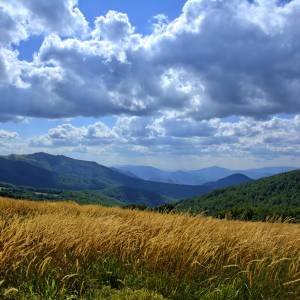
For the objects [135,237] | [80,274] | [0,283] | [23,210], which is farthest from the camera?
[23,210]

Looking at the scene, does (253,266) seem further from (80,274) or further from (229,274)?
(80,274)

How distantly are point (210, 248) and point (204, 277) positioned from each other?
2.91ft

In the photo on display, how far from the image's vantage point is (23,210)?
618 inches

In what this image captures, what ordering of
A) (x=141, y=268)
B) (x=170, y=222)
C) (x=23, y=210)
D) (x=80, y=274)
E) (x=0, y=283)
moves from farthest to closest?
(x=23, y=210) → (x=170, y=222) → (x=141, y=268) → (x=80, y=274) → (x=0, y=283)

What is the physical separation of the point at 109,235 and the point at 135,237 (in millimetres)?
675

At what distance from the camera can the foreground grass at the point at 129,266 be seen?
5953 millimetres

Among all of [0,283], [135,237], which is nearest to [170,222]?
[135,237]

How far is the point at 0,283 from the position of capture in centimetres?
541

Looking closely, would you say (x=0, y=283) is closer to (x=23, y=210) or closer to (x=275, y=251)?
(x=275, y=251)

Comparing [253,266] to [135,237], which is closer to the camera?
[253,266]

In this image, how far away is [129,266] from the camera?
6977 mm

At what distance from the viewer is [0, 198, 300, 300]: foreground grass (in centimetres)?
595

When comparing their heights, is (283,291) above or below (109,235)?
below

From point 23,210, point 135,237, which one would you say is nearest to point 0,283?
point 135,237
